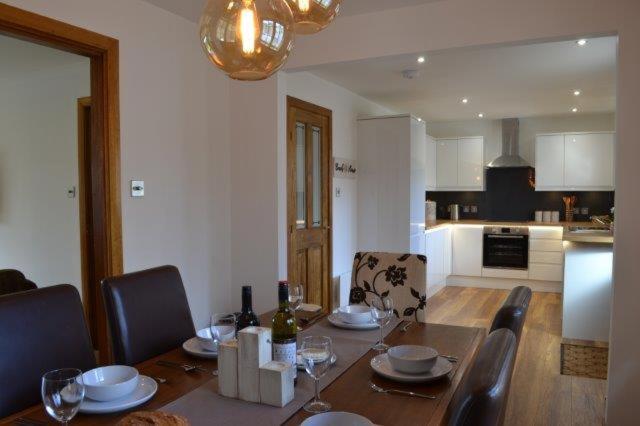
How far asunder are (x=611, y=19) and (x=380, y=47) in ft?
4.23

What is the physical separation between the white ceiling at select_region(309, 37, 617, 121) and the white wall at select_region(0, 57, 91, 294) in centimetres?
231

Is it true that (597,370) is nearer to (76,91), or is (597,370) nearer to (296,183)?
(296,183)

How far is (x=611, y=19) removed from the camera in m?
2.65

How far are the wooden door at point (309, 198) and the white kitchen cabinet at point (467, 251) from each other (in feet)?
8.74

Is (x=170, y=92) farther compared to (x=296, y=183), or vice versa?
(x=296, y=183)

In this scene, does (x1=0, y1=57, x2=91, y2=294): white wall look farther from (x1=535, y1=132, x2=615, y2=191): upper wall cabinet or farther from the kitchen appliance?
(x1=535, y1=132, x2=615, y2=191): upper wall cabinet

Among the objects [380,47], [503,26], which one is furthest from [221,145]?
[503,26]

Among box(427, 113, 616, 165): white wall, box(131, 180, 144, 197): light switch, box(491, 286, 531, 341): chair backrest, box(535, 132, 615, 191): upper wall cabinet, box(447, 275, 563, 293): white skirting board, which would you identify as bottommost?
box(447, 275, 563, 293): white skirting board

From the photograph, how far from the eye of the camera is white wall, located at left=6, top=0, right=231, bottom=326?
Result: 9.82 feet

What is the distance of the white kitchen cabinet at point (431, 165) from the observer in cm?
698

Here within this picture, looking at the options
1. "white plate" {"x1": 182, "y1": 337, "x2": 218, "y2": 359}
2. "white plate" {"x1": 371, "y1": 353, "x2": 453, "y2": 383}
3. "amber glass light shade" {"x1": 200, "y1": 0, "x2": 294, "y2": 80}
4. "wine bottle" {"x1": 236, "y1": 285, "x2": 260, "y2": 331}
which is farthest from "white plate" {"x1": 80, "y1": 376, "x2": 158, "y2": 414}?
"amber glass light shade" {"x1": 200, "y1": 0, "x2": 294, "y2": 80}

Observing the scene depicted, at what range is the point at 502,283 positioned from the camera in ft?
21.9

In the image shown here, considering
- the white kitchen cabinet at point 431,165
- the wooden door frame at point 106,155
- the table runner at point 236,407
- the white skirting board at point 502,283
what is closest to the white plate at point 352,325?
the table runner at point 236,407

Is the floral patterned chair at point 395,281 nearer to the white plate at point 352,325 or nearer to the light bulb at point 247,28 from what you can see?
the white plate at point 352,325
